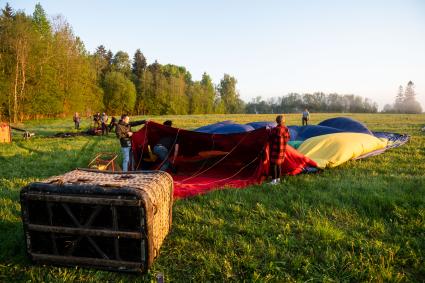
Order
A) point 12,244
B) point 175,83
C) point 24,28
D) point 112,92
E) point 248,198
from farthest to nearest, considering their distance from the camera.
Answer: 1. point 175,83
2. point 112,92
3. point 24,28
4. point 248,198
5. point 12,244

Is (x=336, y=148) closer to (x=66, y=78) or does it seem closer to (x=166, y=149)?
(x=166, y=149)

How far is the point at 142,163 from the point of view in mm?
8047

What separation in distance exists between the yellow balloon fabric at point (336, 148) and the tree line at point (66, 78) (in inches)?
1198

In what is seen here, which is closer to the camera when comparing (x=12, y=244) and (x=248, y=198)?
(x=12, y=244)

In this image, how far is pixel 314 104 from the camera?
97500 millimetres

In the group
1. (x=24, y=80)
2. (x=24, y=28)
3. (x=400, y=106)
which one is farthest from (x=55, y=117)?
(x=400, y=106)

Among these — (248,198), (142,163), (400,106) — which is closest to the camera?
(248,198)

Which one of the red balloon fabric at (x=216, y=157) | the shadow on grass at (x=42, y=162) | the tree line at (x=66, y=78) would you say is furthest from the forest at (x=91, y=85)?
the red balloon fabric at (x=216, y=157)

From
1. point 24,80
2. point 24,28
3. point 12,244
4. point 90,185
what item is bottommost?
point 12,244

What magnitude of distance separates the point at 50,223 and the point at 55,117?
4062cm

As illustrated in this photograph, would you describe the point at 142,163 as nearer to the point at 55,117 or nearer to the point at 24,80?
the point at 24,80

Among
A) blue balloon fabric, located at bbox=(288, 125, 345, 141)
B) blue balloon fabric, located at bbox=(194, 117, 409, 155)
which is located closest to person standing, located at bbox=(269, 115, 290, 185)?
blue balloon fabric, located at bbox=(194, 117, 409, 155)

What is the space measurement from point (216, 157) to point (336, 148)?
322 cm

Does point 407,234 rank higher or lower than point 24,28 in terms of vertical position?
lower
